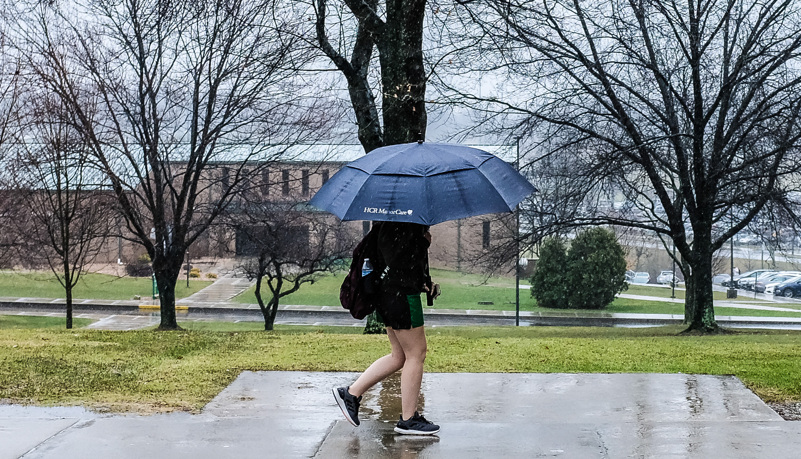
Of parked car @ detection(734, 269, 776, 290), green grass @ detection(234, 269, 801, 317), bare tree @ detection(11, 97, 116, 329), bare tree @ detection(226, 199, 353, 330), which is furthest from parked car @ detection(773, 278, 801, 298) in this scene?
bare tree @ detection(11, 97, 116, 329)

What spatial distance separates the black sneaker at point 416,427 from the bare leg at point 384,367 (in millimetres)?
303

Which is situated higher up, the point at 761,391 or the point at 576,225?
the point at 576,225

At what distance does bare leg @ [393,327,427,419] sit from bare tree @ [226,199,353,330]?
18.1 m

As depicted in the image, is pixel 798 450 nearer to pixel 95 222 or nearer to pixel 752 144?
pixel 752 144

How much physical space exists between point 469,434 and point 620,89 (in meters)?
16.8

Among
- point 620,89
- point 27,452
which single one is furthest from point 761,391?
point 620,89

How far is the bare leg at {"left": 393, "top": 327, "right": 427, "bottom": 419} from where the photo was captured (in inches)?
200

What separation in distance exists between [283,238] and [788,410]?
75.7ft

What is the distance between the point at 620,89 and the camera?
20.7m

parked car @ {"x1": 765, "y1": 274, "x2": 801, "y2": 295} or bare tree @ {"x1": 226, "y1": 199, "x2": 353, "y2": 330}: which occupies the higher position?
bare tree @ {"x1": 226, "y1": 199, "x2": 353, "y2": 330}

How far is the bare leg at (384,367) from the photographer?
524 cm

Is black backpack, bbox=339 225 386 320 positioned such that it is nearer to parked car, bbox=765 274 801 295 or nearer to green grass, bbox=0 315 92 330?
green grass, bbox=0 315 92 330

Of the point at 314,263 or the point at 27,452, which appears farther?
the point at 314,263

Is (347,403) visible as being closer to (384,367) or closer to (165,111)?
(384,367)
